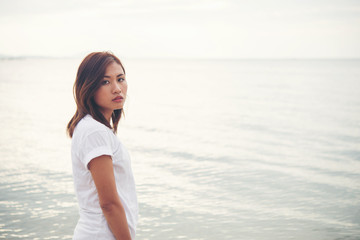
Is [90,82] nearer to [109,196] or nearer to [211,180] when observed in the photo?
[109,196]

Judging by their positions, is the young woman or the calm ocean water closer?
the young woman

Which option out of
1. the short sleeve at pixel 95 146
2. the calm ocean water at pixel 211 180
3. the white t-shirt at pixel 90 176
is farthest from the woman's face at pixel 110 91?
the calm ocean water at pixel 211 180

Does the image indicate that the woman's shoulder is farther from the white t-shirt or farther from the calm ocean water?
the calm ocean water

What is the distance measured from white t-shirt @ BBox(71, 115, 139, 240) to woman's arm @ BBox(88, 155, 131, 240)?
0.04m

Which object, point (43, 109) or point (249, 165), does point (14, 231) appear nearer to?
point (249, 165)

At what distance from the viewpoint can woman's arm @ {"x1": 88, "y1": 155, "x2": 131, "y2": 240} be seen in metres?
1.90

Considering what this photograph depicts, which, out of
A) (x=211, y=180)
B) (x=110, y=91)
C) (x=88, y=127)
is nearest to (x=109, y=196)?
(x=88, y=127)

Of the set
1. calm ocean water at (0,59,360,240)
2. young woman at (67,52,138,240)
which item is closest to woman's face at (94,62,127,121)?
young woman at (67,52,138,240)

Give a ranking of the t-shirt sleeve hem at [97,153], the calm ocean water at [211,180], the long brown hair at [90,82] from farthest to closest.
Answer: the calm ocean water at [211,180]
the long brown hair at [90,82]
the t-shirt sleeve hem at [97,153]

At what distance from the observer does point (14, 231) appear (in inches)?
246

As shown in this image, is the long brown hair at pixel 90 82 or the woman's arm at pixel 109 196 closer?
the woman's arm at pixel 109 196

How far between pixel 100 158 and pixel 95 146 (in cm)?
7

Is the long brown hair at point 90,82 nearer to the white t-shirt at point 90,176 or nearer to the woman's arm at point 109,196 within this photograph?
the white t-shirt at point 90,176

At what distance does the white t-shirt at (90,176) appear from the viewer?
1.92 meters
